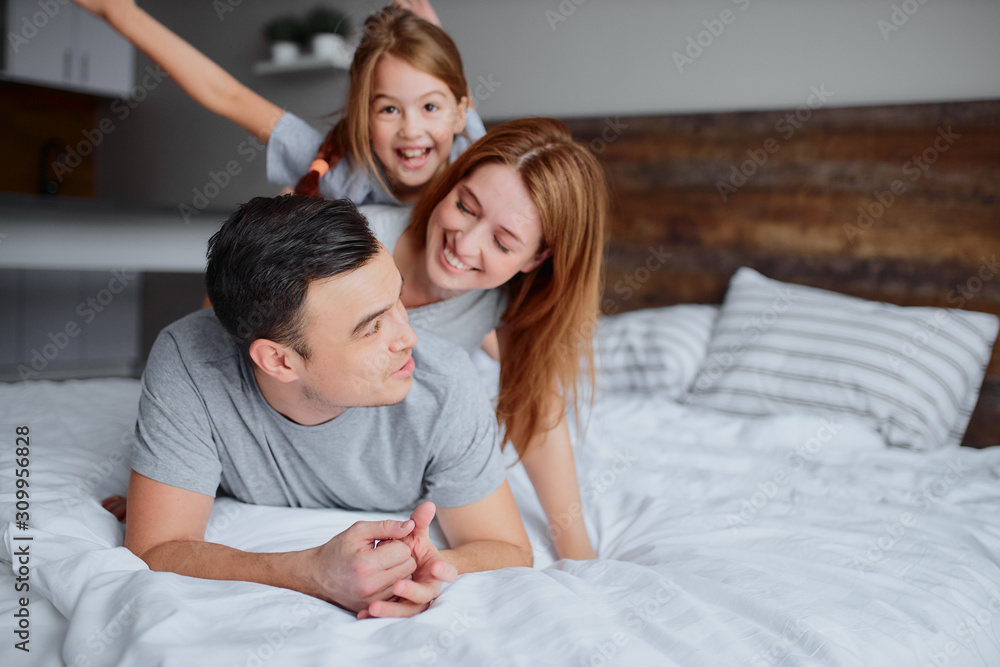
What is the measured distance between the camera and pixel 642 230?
2.58 metres

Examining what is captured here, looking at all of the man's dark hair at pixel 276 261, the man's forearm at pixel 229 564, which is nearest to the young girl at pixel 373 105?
the man's dark hair at pixel 276 261

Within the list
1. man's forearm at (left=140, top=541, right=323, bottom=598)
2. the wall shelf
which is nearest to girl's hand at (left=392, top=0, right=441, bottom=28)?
man's forearm at (left=140, top=541, right=323, bottom=598)

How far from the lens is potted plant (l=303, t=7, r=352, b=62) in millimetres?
3197

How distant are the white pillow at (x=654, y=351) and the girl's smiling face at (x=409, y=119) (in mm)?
792

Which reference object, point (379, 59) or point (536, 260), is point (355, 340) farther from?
point (379, 59)

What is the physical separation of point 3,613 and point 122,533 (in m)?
0.25

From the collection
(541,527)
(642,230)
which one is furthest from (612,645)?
(642,230)

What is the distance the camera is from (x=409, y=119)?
1437 mm

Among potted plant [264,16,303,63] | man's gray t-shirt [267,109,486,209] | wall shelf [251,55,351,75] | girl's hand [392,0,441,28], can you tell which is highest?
potted plant [264,16,303,63]

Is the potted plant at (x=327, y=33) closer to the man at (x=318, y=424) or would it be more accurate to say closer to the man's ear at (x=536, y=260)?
the man's ear at (x=536, y=260)

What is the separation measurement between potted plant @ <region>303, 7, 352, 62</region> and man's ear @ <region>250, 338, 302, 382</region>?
8.24ft

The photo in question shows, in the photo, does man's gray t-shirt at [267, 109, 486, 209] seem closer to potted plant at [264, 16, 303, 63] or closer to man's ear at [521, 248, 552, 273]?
man's ear at [521, 248, 552, 273]

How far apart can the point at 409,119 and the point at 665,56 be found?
1.43 metres

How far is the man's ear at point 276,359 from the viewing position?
96 centimetres
